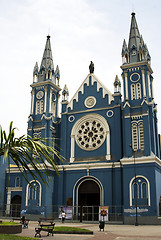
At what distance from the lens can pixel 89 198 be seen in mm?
37938

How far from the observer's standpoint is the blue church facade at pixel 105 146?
34.4m

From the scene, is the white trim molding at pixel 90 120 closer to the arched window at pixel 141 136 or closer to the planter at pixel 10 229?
the arched window at pixel 141 136

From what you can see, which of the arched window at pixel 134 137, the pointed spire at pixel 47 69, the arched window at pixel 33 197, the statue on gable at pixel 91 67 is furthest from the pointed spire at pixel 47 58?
the arched window at pixel 33 197

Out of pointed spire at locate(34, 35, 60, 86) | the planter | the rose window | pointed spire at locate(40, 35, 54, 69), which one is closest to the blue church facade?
the rose window

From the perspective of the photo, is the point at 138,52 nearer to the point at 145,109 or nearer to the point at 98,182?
the point at 145,109

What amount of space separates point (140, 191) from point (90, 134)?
35.4 feet

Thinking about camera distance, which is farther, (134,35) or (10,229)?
(134,35)

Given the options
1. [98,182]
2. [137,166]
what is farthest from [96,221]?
[137,166]

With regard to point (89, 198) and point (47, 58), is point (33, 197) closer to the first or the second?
point (89, 198)

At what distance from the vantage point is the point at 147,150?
115ft

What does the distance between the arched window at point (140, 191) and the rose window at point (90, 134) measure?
742 cm

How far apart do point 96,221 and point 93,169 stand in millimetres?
6593

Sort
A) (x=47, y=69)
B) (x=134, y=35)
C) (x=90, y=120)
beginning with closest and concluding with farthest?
(x=90, y=120), (x=134, y=35), (x=47, y=69)

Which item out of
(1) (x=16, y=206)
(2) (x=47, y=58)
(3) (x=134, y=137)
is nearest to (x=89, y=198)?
(3) (x=134, y=137)
